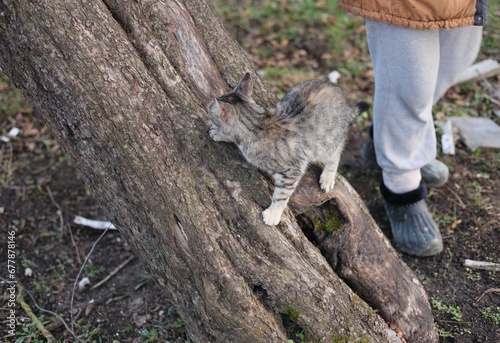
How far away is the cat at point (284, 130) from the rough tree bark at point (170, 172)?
8 cm

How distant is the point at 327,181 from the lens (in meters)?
2.63

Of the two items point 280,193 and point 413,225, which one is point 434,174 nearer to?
point 413,225

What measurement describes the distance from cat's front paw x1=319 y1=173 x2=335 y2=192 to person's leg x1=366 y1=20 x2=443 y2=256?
0.59m

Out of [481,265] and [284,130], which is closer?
[284,130]

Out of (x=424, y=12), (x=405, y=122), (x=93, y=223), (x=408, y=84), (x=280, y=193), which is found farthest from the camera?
(x=93, y=223)

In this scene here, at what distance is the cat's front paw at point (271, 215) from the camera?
231cm

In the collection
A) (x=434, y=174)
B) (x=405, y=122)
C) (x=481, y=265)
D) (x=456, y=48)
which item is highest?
(x=456, y=48)

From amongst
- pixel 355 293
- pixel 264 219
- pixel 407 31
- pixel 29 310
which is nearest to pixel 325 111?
pixel 407 31

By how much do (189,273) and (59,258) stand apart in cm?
177

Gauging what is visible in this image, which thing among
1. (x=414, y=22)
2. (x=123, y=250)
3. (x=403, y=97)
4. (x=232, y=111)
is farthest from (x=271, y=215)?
(x=123, y=250)

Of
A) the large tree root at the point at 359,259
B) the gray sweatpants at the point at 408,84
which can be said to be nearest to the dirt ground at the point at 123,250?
the large tree root at the point at 359,259

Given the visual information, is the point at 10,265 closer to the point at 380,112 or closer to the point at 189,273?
the point at 189,273

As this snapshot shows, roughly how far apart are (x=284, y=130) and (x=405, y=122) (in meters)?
0.82

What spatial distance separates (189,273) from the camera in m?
2.32
